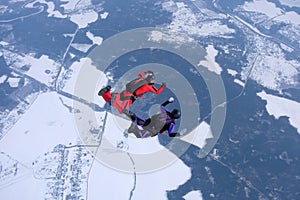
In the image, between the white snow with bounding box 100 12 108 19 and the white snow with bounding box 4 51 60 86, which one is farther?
the white snow with bounding box 100 12 108 19

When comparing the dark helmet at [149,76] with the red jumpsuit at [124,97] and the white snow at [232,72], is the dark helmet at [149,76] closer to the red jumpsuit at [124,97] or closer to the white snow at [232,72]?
the red jumpsuit at [124,97]

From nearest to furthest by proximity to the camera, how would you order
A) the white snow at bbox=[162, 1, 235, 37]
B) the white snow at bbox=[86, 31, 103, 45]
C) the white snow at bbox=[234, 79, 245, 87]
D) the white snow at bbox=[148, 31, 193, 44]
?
the white snow at bbox=[234, 79, 245, 87] → the white snow at bbox=[148, 31, 193, 44] → the white snow at bbox=[86, 31, 103, 45] → the white snow at bbox=[162, 1, 235, 37]

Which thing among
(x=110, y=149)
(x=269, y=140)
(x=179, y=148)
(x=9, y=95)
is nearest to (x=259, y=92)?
(x=269, y=140)

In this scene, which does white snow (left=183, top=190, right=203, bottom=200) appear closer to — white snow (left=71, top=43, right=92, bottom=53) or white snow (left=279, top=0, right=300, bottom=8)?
white snow (left=71, top=43, right=92, bottom=53)

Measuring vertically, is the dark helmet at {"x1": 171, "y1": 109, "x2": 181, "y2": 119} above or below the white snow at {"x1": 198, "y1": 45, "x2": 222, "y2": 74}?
above

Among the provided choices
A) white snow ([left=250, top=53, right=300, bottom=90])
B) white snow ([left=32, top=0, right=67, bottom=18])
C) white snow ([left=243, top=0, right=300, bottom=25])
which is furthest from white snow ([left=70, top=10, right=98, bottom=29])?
white snow ([left=250, top=53, right=300, bottom=90])
